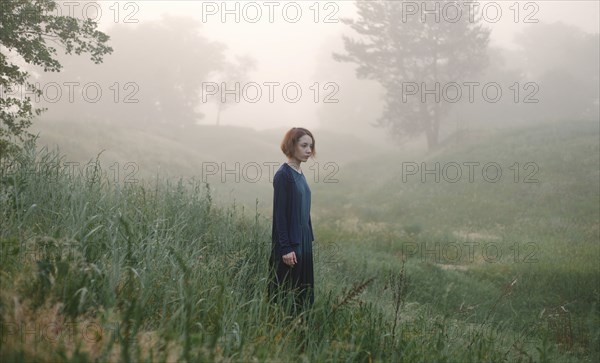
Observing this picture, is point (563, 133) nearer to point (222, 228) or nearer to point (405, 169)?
point (405, 169)

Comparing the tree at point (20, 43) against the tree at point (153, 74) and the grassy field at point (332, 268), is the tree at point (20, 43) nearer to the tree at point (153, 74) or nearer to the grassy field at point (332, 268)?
the grassy field at point (332, 268)

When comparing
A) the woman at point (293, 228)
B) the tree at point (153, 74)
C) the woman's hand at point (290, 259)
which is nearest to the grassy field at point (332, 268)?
the woman at point (293, 228)

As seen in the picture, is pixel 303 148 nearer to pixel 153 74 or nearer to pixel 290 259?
pixel 290 259

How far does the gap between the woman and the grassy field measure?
251 millimetres

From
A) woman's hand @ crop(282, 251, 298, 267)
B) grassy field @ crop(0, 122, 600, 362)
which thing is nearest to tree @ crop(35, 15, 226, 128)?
grassy field @ crop(0, 122, 600, 362)

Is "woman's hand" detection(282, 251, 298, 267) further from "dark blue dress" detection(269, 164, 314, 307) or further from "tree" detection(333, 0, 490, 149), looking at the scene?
"tree" detection(333, 0, 490, 149)

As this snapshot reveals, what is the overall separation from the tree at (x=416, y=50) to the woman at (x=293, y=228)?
29617 mm

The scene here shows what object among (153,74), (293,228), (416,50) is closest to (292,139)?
(293,228)

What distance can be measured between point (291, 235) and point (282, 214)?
10.0 inches

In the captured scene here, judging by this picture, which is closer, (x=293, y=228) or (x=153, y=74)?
(x=293, y=228)

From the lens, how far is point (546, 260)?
1098 cm

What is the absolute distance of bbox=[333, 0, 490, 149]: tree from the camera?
33.4m

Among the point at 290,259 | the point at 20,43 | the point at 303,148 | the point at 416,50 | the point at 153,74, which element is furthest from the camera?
the point at 153,74

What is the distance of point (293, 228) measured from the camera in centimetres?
497
